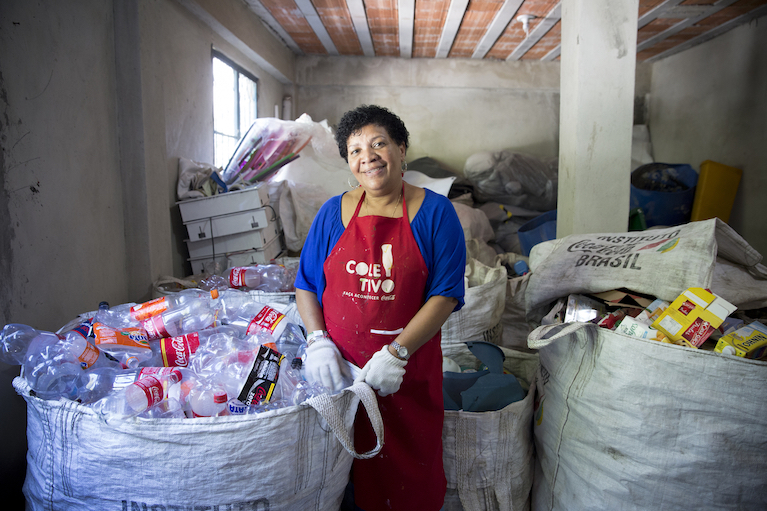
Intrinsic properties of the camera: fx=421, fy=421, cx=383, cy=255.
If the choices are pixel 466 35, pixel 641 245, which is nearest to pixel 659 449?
pixel 641 245

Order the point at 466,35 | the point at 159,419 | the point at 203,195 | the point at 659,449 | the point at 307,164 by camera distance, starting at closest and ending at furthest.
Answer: the point at 159,419 < the point at 659,449 < the point at 203,195 < the point at 307,164 < the point at 466,35

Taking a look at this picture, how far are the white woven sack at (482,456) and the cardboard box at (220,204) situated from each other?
202 centimetres

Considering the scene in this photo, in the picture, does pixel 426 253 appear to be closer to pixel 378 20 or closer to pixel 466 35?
pixel 378 20

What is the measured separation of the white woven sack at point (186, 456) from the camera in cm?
86

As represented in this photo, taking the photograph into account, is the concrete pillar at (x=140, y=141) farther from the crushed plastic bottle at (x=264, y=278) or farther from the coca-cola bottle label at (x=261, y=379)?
the coca-cola bottle label at (x=261, y=379)

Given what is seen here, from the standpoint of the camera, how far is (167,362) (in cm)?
119

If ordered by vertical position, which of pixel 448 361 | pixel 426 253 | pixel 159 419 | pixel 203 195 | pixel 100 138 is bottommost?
pixel 448 361

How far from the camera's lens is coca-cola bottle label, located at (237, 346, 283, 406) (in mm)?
979

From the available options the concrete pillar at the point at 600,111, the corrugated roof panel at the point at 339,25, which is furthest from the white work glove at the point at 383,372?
the corrugated roof panel at the point at 339,25

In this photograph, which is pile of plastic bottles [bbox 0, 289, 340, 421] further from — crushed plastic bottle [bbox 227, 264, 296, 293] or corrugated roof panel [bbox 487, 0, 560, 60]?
corrugated roof panel [bbox 487, 0, 560, 60]

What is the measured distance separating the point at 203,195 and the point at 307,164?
1245mm

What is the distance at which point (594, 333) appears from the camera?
1224 millimetres

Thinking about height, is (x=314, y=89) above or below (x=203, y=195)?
above

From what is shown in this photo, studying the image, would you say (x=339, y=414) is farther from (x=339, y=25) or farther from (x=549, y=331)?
(x=339, y=25)
